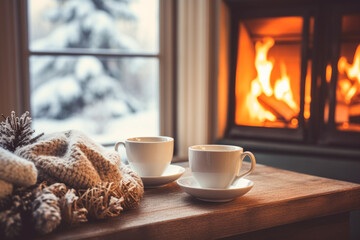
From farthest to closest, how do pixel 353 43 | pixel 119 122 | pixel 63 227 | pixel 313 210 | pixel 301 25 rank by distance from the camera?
1. pixel 119 122
2. pixel 301 25
3. pixel 353 43
4. pixel 313 210
5. pixel 63 227

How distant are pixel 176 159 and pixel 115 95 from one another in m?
0.53

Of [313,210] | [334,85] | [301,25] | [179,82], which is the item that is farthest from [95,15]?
[313,210]

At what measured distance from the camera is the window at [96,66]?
212 centimetres

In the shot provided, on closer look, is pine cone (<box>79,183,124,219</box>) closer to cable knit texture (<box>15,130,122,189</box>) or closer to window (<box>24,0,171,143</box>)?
cable knit texture (<box>15,130,122,189</box>)

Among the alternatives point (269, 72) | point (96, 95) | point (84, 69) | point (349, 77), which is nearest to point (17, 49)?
point (84, 69)

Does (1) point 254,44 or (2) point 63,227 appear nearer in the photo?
(2) point 63,227

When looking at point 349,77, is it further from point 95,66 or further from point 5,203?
point 5,203

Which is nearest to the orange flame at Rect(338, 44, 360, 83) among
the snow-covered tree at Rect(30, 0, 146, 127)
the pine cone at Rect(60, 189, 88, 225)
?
the snow-covered tree at Rect(30, 0, 146, 127)

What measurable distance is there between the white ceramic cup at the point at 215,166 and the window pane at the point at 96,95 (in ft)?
5.29

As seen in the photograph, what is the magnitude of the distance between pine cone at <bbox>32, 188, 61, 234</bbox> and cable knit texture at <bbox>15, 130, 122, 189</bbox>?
0.08 m

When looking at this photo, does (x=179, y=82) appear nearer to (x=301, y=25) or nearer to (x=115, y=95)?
(x=115, y=95)

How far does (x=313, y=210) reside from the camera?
0.77 m

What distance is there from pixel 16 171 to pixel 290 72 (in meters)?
1.78

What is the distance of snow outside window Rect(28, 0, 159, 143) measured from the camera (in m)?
2.12
